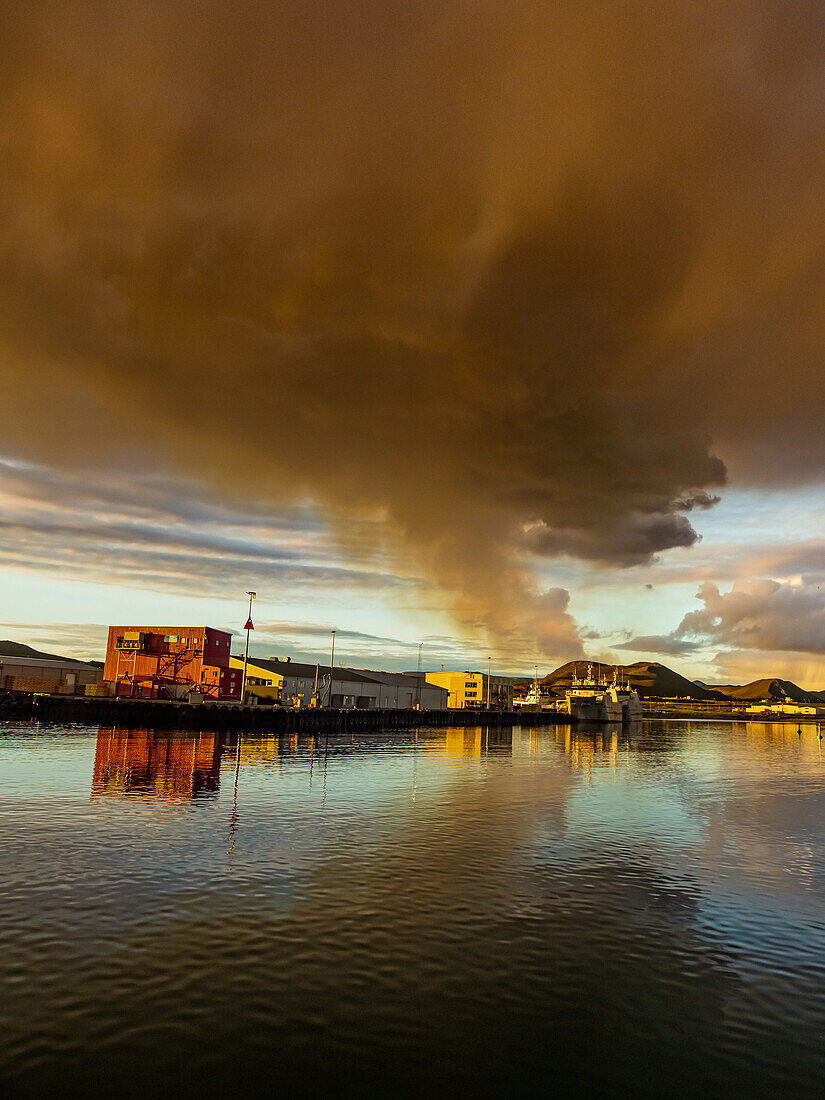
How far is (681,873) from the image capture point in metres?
24.2

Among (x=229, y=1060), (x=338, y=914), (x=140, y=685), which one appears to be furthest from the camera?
(x=140, y=685)

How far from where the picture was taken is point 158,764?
4997cm

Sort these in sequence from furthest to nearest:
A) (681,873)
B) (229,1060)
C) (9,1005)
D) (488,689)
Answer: (488,689)
(681,873)
(9,1005)
(229,1060)

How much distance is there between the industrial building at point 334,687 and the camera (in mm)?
130100

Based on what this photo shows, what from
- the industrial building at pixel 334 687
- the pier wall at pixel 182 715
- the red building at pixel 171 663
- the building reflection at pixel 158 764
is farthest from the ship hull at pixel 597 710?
the building reflection at pixel 158 764

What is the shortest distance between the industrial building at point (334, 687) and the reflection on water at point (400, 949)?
304 ft

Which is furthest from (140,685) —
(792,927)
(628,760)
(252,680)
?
(792,927)

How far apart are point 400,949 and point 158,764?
1553 inches

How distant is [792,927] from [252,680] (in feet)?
395

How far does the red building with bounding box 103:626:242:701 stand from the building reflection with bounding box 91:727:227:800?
33.0 metres

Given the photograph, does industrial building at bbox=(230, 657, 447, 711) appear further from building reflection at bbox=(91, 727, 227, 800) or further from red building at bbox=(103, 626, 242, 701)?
building reflection at bbox=(91, 727, 227, 800)

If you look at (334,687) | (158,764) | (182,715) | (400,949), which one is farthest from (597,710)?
(400,949)

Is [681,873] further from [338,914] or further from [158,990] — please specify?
[158,990]

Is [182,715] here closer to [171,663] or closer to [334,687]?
[171,663]
